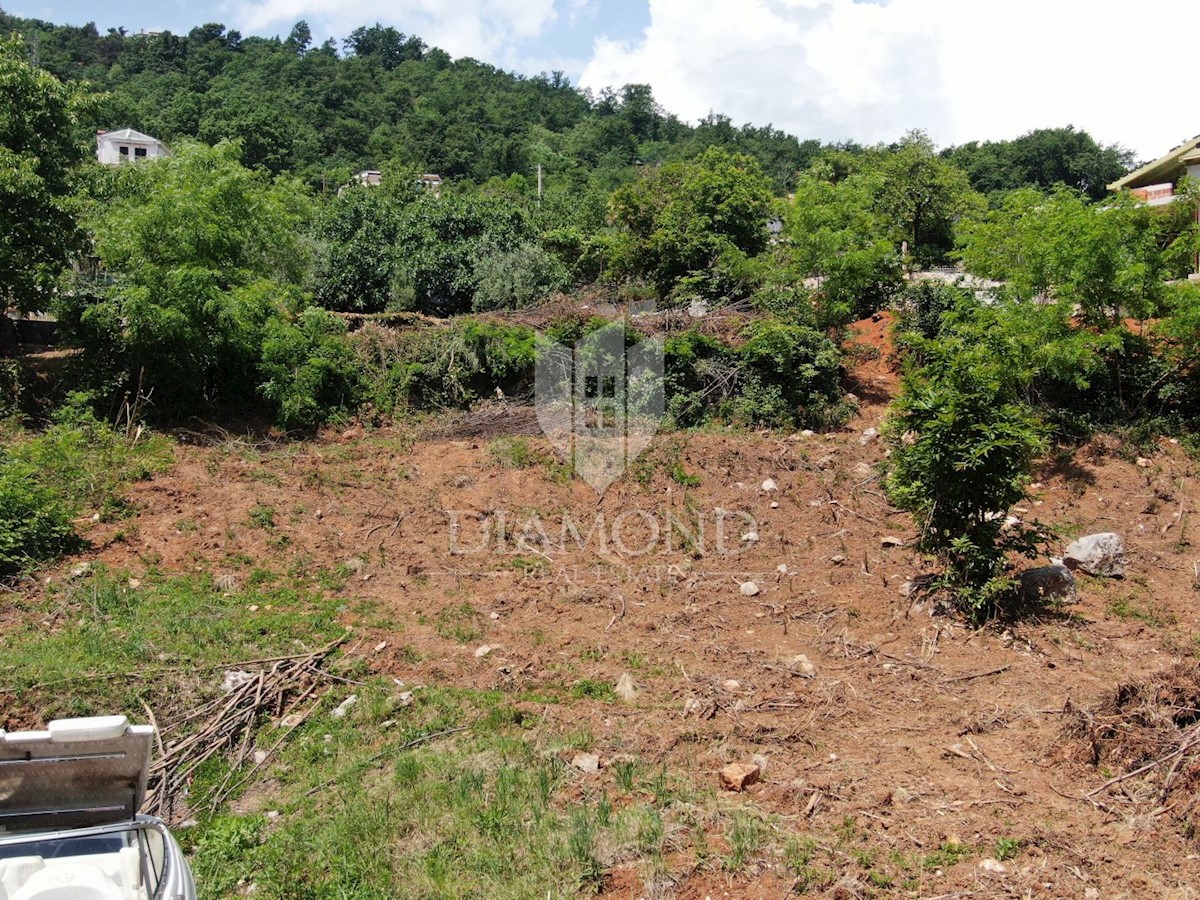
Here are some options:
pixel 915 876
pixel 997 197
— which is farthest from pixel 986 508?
pixel 997 197

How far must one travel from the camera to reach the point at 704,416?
1247 centimetres

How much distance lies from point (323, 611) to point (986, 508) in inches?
214

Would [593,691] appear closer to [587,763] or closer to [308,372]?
[587,763]

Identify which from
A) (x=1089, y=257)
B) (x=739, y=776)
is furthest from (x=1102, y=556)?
(x=739, y=776)

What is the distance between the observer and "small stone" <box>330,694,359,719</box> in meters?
5.97

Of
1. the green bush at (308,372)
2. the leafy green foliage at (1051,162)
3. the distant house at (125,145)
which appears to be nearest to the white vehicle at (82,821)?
the green bush at (308,372)

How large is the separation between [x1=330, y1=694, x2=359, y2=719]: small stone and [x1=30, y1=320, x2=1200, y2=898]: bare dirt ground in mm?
432

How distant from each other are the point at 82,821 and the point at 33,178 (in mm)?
10687

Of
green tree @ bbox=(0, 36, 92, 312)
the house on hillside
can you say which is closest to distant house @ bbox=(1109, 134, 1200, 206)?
the house on hillside

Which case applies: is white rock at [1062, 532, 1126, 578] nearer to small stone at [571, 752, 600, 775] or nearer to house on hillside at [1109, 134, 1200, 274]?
small stone at [571, 752, 600, 775]

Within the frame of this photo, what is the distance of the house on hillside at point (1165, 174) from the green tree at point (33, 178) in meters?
18.0

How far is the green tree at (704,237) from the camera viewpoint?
15.1 meters

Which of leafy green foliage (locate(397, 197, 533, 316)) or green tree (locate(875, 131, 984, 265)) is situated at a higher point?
green tree (locate(875, 131, 984, 265))

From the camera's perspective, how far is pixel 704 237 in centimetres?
1586
